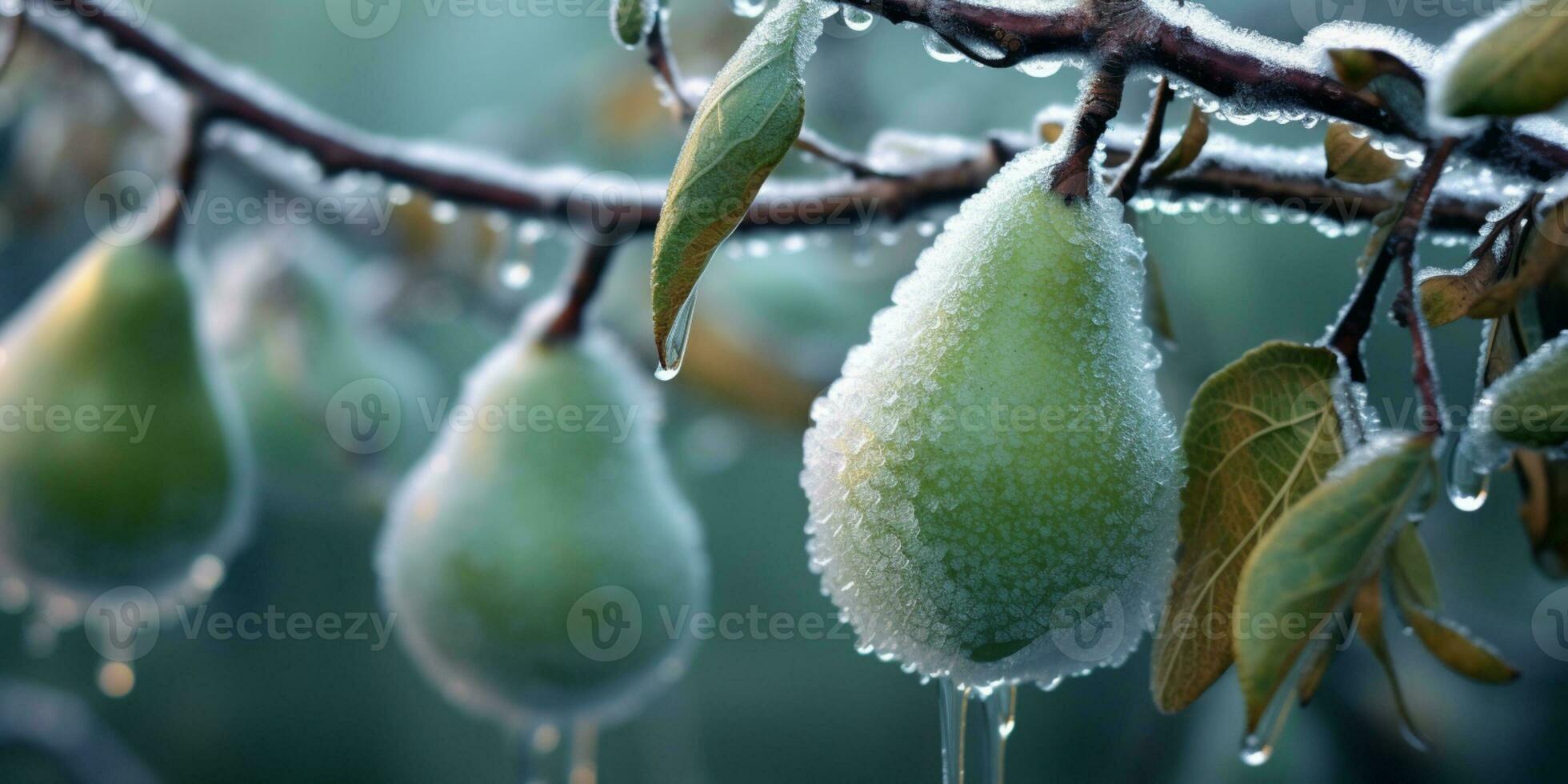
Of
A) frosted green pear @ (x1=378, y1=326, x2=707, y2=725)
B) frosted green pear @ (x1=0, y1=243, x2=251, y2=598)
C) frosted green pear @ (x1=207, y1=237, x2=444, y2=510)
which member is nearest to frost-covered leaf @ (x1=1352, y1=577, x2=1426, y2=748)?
frosted green pear @ (x1=378, y1=326, x2=707, y2=725)

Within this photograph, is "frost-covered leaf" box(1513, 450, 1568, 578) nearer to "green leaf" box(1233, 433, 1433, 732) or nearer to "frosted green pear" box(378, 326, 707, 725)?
"green leaf" box(1233, 433, 1433, 732)

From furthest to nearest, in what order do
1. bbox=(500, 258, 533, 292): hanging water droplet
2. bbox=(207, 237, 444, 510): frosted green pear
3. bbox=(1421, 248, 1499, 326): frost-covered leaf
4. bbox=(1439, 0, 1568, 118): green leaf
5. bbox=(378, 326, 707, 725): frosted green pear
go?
bbox=(207, 237, 444, 510): frosted green pear < bbox=(500, 258, 533, 292): hanging water droplet < bbox=(378, 326, 707, 725): frosted green pear < bbox=(1421, 248, 1499, 326): frost-covered leaf < bbox=(1439, 0, 1568, 118): green leaf

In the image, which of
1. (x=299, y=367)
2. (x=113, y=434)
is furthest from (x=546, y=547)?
(x=299, y=367)

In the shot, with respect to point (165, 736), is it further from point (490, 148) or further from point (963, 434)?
point (963, 434)

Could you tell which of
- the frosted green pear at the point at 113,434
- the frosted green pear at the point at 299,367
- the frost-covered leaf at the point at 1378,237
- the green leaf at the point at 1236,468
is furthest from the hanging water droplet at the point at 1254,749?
the frosted green pear at the point at 299,367

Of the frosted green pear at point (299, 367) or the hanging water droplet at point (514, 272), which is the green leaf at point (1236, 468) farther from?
the frosted green pear at point (299, 367)
